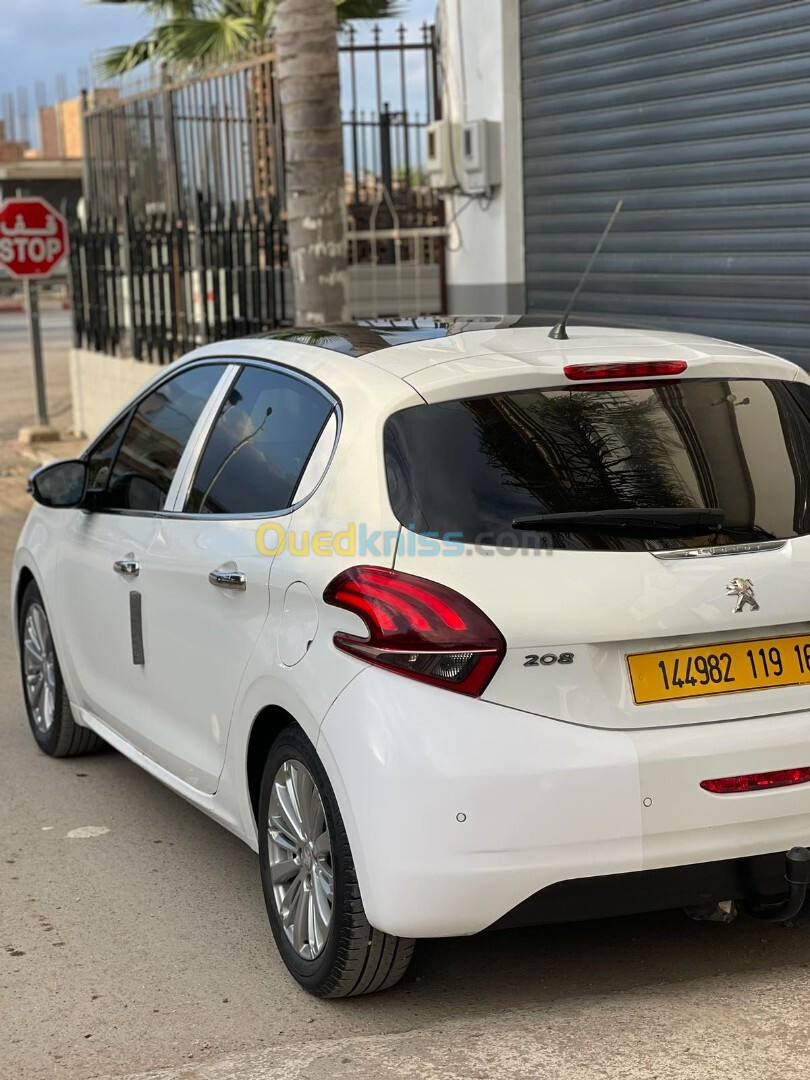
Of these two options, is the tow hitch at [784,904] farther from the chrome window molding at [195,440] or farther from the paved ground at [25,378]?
the paved ground at [25,378]

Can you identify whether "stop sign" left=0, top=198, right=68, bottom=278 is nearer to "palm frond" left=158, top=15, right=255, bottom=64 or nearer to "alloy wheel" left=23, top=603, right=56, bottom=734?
"palm frond" left=158, top=15, right=255, bottom=64

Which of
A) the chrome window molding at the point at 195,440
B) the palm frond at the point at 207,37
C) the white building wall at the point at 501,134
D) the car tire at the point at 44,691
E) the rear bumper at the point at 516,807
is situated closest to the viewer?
the rear bumper at the point at 516,807

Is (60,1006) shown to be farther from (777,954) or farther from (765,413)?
(765,413)

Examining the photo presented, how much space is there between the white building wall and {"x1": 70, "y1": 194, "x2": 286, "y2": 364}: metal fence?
1.99 meters

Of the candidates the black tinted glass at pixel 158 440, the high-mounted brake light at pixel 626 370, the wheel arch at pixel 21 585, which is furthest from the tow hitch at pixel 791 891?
the wheel arch at pixel 21 585

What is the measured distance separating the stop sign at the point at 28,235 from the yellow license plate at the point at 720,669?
44.6ft

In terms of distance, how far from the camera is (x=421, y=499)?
11.7ft

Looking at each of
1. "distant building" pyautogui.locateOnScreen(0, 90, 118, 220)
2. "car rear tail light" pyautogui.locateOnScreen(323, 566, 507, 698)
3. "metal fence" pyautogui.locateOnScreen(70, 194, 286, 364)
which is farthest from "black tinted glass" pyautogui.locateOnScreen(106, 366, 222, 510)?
"distant building" pyautogui.locateOnScreen(0, 90, 118, 220)

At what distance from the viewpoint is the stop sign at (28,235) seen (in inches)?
628

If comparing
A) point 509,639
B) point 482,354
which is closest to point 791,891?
point 509,639

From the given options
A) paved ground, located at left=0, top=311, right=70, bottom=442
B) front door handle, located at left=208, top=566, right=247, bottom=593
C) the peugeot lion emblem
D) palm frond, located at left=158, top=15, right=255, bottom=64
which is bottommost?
paved ground, located at left=0, top=311, right=70, bottom=442

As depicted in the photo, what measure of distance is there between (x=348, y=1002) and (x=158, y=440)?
2.09 m

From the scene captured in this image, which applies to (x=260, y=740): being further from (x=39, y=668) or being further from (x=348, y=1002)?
(x=39, y=668)

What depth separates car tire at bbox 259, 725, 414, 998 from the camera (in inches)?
Answer: 141
